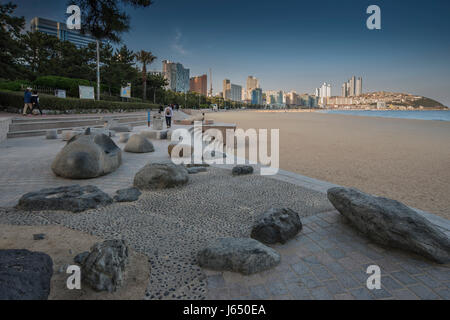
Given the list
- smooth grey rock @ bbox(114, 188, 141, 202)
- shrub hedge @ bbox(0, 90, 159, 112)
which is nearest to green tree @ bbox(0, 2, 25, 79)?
shrub hedge @ bbox(0, 90, 159, 112)

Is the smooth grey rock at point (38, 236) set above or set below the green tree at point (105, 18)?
below

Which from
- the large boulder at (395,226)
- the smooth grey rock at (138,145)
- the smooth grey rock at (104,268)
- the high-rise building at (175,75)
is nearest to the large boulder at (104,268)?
the smooth grey rock at (104,268)

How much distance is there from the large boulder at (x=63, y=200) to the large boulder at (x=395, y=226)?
3.69 m

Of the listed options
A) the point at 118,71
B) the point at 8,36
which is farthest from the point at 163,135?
the point at 118,71

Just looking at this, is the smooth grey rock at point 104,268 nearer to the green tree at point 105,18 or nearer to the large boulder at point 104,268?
the large boulder at point 104,268

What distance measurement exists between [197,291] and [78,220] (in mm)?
2199

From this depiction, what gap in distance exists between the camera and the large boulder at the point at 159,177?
16.2 feet

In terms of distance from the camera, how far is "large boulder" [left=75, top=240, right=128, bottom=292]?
2.13 metres

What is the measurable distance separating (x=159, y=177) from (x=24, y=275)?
3049 millimetres

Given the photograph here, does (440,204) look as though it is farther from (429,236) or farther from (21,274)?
(21,274)

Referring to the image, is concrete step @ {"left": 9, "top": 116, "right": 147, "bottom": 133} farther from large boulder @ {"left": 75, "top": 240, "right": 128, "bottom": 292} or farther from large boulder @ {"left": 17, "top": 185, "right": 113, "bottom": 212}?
large boulder @ {"left": 75, "top": 240, "right": 128, "bottom": 292}

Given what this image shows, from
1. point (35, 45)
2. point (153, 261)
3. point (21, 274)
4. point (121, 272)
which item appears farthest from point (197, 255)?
point (35, 45)

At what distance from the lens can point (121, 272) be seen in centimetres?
229
